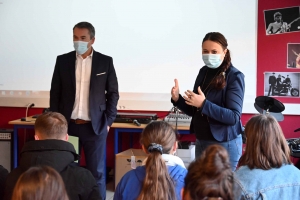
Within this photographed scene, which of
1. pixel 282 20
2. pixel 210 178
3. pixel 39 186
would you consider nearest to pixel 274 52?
pixel 282 20

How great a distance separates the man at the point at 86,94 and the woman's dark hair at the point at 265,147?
5.67ft

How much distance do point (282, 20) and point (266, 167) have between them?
295cm

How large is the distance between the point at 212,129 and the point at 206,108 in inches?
6.1

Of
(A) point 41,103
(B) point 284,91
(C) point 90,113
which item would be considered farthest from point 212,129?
(A) point 41,103

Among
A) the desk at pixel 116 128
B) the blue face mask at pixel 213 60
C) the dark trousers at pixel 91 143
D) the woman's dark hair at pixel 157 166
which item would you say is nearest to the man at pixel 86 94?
the dark trousers at pixel 91 143

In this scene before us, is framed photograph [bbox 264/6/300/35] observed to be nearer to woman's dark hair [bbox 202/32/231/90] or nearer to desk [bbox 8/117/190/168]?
desk [bbox 8/117/190/168]

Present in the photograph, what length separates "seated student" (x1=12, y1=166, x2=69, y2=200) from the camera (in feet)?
4.58

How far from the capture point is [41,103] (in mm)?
4906

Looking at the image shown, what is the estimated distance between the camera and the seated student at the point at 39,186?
140 cm

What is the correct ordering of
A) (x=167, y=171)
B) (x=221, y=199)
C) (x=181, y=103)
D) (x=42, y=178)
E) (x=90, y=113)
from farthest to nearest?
1. (x=90, y=113)
2. (x=181, y=103)
3. (x=167, y=171)
4. (x=42, y=178)
5. (x=221, y=199)

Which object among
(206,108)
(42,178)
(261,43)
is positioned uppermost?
(261,43)

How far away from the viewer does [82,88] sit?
342cm

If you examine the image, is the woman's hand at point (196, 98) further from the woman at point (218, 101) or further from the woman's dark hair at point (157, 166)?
the woman's dark hair at point (157, 166)

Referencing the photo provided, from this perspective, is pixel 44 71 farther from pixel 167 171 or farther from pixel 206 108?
pixel 167 171
